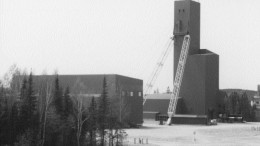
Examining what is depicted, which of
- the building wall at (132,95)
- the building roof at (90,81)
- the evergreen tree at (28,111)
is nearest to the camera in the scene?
the evergreen tree at (28,111)

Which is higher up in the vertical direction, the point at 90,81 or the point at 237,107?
the point at 90,81

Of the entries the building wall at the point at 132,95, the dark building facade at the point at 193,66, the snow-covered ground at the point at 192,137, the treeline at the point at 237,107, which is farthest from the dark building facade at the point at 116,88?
the treeline at the point at 237,107

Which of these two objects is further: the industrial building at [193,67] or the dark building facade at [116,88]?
the industrial building at [193,67]

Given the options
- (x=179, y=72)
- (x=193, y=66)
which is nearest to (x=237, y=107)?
(x=193, y=66)

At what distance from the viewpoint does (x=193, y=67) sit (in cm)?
10200

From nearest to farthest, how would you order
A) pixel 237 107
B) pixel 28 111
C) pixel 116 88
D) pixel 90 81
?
1. pixel 28 111
2. pixel 116 88
3. pixel 90 81
4. pixel 237 107

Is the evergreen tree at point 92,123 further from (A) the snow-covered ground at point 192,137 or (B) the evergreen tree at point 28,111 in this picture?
(A) the snow-covered ground at point 192,137

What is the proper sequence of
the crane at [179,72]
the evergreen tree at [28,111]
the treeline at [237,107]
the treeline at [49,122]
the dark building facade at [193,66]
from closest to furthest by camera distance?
the treeline at [49,122], the evergreen tree at [28,111], the crane at [179,72], the dark building facade at [193,66], the treeline at [237,107]

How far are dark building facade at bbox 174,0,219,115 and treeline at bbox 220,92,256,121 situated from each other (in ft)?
28.5

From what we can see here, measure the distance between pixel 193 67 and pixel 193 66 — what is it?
0.23 metres

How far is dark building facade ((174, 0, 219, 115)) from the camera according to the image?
101125 mm

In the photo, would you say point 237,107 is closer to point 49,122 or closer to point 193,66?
point 193,66

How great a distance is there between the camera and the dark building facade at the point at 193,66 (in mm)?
101125

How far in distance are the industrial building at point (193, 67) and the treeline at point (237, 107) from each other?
8.00 metres
